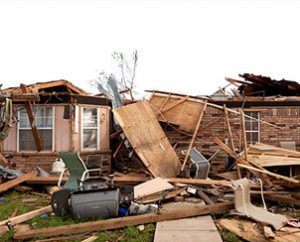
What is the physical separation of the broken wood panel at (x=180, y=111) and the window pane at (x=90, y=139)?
8.34 feet

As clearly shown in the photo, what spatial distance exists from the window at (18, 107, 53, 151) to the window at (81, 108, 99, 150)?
1.18 m

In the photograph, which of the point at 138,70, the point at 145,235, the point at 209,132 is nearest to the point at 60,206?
the point at 145,235

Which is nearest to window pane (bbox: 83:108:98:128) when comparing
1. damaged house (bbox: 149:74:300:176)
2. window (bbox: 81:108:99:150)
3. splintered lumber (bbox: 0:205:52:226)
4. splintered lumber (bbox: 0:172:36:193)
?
window (bbox: 81:108:99:150)

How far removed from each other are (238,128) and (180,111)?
119 inches

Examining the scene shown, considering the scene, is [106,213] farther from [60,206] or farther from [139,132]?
[139,132]

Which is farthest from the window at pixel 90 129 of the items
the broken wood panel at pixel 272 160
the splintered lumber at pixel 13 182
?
the broken wood panel at pixel 272 160

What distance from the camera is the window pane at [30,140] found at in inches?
472

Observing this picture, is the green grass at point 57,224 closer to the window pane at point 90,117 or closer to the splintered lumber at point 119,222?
the splintered lumber at point 119,222

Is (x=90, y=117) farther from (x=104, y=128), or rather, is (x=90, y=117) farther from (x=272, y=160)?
(x=272, y=160)

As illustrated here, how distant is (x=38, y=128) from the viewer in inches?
472

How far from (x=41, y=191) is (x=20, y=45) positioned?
28.5 ft

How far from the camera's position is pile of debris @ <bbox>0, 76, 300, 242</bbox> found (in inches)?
228

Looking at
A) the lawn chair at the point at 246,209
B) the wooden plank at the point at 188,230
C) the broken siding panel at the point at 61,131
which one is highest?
the broken siding panel at the point at 61,131

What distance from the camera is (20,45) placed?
15.9m
